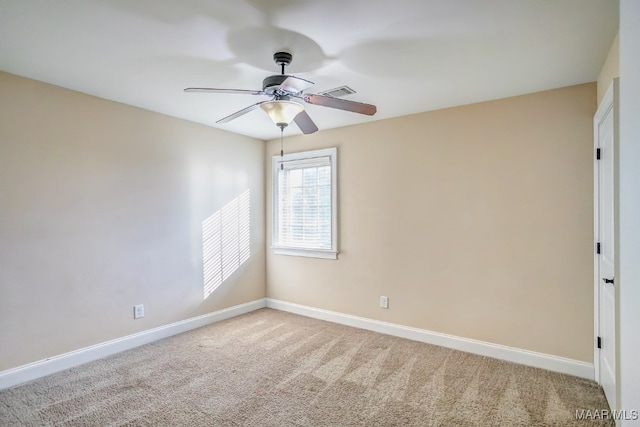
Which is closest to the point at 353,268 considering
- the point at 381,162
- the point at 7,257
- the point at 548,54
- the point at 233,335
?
the point at 381,162

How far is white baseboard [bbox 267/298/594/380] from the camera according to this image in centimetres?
271

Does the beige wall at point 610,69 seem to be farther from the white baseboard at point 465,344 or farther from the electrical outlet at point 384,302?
the electrical outlet at point 384,302

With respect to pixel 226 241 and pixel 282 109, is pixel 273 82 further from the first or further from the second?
pixel 226 241

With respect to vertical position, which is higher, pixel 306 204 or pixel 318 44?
pixel 318 44

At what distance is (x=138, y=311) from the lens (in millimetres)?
3328

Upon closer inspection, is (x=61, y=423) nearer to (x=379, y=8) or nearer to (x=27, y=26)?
(x=27, y=26)

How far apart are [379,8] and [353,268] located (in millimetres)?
2832

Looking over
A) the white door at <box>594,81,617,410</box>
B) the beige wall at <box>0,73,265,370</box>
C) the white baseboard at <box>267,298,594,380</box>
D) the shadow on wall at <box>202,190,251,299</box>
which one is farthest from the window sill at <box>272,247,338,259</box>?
the white door at <box>594,81,617,410</box>

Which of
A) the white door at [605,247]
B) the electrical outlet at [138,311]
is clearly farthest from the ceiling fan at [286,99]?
the electrical outlet at [138,311]

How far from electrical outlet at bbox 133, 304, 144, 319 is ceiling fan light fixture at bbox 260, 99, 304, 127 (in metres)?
2.46

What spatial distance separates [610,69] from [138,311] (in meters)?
4.44

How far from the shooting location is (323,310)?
419 cm

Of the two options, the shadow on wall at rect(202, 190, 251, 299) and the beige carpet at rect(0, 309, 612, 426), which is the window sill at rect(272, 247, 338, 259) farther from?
the beige carpet at rect(0, 309, 612, 426)

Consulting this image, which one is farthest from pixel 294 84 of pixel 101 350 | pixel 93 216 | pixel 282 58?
pixel 101 350
